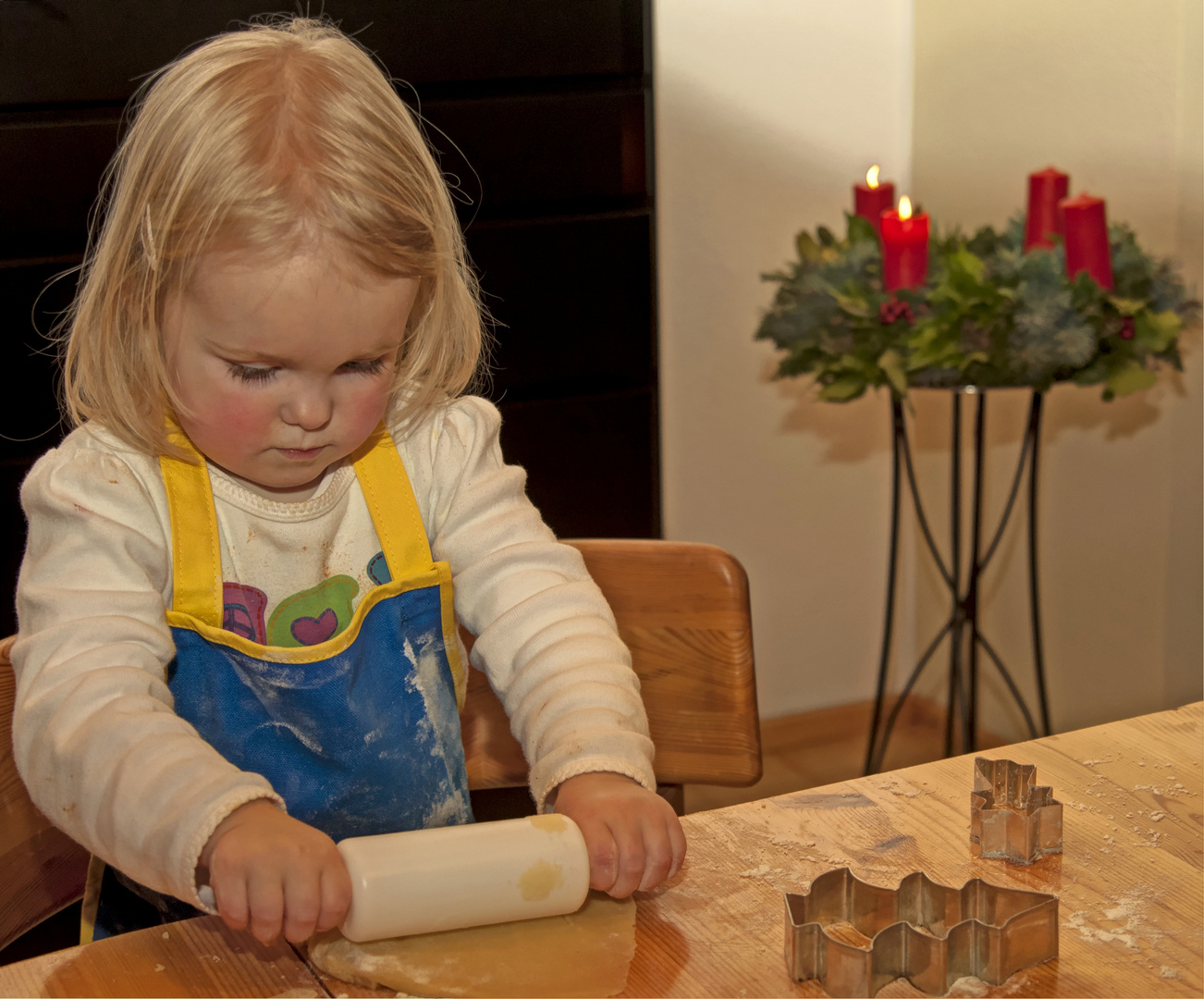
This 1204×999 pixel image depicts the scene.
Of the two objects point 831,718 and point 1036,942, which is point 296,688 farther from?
point 831,718

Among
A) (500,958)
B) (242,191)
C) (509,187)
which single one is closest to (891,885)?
(500,958)

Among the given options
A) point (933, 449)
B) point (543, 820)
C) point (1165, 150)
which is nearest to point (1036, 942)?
point (543, 820)

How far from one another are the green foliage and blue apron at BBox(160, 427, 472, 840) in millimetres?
936

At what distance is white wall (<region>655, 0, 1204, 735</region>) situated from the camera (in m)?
1.96

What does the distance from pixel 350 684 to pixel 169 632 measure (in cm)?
13

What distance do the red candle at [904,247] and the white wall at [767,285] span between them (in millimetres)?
640

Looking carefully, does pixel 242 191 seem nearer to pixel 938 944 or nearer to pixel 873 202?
pixel 938 944

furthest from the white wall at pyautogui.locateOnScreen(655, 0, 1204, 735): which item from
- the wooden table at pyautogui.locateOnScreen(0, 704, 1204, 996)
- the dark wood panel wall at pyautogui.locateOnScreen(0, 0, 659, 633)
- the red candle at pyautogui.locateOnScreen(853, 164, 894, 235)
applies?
the wooden table at pyautogui.locateOnScreen(0, 704, 1204, 996)

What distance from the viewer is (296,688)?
33.6 inches

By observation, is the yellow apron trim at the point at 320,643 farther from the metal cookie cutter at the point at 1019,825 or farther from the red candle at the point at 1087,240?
the red candle at the point at 1087,240

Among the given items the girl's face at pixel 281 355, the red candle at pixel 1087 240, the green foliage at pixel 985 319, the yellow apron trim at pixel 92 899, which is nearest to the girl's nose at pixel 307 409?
the girl's face at pixel 281 355

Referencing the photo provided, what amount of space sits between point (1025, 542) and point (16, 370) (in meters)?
1.72

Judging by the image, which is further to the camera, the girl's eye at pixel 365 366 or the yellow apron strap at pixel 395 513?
the yellow apron strap at pixel 395 513

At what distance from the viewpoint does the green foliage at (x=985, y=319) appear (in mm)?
1576
